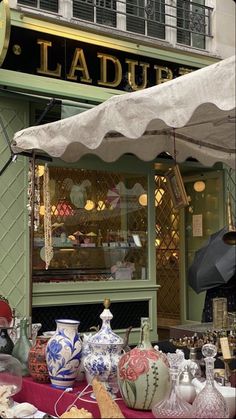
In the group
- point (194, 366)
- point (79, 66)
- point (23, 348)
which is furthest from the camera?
point (79, 66)

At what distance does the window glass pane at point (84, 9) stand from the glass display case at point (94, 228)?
6.67 feet

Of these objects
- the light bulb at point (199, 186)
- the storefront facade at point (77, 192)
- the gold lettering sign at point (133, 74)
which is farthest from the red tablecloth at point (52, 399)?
the light bulb at point (199, 186)

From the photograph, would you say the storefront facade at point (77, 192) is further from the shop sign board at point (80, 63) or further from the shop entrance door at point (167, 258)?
the shop entrance door at point (167, 258)

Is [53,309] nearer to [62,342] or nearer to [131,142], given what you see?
[131,142]

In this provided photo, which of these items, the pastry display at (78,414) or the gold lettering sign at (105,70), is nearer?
the pastry display at (78,414)

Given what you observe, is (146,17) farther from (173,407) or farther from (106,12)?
(173,407)

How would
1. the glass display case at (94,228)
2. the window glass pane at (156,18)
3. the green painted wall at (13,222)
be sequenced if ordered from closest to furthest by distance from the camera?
1. the green painted wall at (13,222)
2. the glass display case at (94,228)
3. the window glass pane at (156,18)

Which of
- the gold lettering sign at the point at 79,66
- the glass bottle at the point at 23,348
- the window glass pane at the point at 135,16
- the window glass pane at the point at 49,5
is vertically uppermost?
the window glass pane at the point at 135,16

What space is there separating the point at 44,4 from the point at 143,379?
5.79 meters

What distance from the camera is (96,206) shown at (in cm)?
773

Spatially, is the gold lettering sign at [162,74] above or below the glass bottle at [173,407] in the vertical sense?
above

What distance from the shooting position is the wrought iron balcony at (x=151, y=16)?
7777 mm

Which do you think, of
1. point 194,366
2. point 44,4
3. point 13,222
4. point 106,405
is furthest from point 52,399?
point 44,4

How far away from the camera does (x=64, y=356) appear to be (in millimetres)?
3418
